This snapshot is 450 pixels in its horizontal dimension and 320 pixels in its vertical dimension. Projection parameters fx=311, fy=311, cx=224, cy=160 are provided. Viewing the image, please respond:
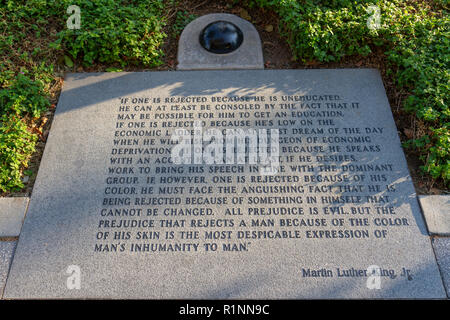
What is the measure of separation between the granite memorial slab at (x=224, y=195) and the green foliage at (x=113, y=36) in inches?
13.2

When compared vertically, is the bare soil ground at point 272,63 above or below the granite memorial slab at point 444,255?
above

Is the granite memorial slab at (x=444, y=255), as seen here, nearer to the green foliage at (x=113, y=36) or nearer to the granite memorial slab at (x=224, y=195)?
the granite memorial slab at (x=224, y=195)

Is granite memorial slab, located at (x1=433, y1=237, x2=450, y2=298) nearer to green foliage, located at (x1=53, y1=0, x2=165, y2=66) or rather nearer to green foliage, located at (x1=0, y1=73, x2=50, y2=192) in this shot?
green foliage, located at (x1=53, y1=0, x2=165, y2=66)

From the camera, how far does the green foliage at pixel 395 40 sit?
337cm

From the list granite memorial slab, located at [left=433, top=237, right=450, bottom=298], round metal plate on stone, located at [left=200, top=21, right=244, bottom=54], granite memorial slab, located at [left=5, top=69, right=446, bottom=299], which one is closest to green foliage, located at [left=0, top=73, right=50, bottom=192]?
granite memorial slab, located at [left=5, top=69, right=446, bottom=299]

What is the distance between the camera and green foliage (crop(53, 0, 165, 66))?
12.6ft

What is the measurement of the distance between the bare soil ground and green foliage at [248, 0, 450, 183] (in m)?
0.11

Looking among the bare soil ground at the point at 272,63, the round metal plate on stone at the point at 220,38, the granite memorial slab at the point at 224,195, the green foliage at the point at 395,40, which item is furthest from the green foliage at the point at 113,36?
the green foliage at the point at 395,40

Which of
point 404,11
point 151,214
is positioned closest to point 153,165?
point 151,214

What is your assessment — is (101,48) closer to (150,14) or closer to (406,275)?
(150,14)

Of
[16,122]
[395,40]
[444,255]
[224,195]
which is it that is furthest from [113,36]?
[444,255]

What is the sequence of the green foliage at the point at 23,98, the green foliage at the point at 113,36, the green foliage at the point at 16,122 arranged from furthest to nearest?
the green foliage at the point at 113,36 < the green foliage at the point at 23,98 < the green foliage at the point at 16,122
